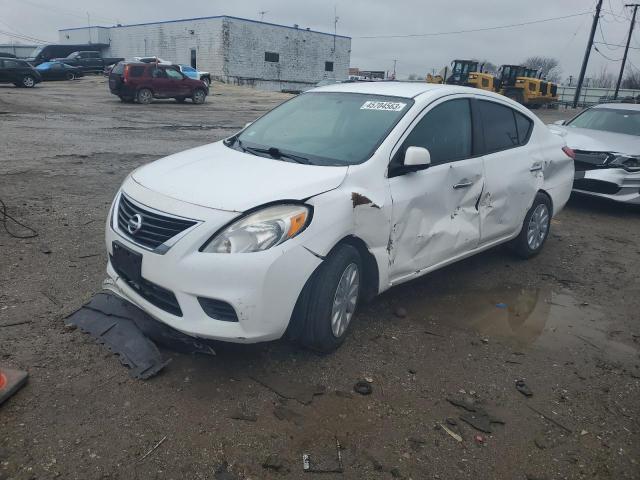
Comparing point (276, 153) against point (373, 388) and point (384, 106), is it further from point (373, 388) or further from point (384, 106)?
point (373, 388)

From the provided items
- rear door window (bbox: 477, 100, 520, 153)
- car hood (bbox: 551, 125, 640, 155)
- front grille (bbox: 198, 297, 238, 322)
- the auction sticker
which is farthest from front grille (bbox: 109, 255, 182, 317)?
car hood (bbox: 551, 125, 640, 155)

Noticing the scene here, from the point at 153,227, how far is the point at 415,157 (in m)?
1.78

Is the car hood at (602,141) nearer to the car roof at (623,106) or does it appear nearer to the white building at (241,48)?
the car roof at (623,106)

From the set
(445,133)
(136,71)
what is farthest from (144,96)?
(445,133)

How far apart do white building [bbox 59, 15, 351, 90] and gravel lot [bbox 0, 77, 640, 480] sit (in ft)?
148

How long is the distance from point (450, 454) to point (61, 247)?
13.3ft

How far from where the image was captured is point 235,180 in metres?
3.27

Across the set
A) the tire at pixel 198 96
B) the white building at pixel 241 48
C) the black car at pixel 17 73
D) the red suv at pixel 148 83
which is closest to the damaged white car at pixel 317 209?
Result: the red suv at pixel 148 83

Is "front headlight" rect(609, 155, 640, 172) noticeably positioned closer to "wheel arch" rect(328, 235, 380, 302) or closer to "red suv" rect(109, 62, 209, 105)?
"wheel arch" rect(328, 235, 380, 302)

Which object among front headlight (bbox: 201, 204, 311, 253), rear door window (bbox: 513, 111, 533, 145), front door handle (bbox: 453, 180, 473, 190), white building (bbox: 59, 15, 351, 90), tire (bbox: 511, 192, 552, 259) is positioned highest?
white building (bbox: 59, 15, 351, 90)

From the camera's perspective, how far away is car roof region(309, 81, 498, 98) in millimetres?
4246

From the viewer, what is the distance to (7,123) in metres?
13.6

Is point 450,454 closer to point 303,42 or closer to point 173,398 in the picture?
point 173,398

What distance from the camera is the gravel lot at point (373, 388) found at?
2555mm
